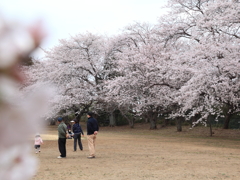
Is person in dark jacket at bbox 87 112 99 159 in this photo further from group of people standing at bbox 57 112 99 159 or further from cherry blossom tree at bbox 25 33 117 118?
cherry blossom tree at bbox 25 33 117 118

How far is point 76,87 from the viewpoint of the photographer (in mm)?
33844

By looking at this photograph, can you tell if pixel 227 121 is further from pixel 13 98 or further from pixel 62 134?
pixel 13 98

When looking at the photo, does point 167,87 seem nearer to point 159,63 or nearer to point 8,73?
point 159,63

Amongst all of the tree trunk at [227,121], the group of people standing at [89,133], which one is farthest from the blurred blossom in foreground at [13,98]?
the tree trunk at [227,121]

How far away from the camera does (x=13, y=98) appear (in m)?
0.54

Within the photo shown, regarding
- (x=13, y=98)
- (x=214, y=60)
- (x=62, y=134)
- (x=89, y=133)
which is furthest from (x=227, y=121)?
(x=13, y=98)

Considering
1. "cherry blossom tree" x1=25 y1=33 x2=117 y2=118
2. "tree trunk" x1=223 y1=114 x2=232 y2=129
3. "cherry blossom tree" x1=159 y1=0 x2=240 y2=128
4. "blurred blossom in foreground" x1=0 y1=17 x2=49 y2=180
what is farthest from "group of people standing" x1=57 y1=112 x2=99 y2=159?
"cherry blossom tree" x1=25 y1=33 x2=117 y2=118

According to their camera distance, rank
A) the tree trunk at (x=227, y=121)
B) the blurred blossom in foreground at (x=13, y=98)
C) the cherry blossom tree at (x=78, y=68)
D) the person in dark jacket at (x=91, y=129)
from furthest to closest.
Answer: the cherry blossom tree at (x=78, y=68) → the tree trunk at (x=227, y=121) → the person in dark jacket at (x=91, y=129) → the blurred blossom in foreground at (x=13, y=98)

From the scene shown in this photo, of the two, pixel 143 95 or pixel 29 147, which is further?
pixel 143 95

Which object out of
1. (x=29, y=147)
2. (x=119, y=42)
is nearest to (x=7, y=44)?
(x=29, y=147)

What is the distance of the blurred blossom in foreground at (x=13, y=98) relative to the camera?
0.49 metres

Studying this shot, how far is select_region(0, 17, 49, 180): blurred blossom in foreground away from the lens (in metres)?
0.49

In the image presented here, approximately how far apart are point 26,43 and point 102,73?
113ft

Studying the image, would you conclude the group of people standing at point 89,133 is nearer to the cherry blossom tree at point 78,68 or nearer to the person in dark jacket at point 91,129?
the person in dark jacket at point 91,129
